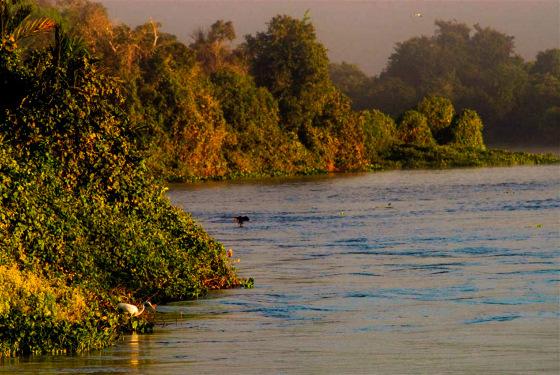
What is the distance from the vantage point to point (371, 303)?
21484 millimetres

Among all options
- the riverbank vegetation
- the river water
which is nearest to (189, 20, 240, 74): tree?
the riverbank vegetation

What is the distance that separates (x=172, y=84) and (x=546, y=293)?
56.2 m

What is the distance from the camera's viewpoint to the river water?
51.6 feet

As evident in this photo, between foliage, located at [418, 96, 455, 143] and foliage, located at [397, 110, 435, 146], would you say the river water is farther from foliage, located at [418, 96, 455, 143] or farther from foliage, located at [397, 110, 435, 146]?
foliage, located at [418, 96, 455, 143]

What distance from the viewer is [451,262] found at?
2791cm

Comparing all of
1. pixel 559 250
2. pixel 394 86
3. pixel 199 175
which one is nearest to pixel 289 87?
pixel 199 175

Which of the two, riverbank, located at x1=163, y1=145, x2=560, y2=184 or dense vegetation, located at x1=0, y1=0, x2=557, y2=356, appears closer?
dense vegetation, located at x1=0, y1=0, x2=557, y2=356

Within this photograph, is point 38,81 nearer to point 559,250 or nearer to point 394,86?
point 559,250

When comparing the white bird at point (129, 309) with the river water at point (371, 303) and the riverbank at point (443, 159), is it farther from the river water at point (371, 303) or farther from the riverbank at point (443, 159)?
the riverbank at point (443, 159)

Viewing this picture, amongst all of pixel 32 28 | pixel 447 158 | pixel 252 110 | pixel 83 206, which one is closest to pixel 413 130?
pixel 447 158

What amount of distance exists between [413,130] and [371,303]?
83686 mm

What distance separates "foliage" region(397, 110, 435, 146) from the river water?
57965 millimetres

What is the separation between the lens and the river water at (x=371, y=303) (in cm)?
1574

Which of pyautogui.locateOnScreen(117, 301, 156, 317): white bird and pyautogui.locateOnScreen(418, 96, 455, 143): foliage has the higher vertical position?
pyautogui.locateOnScreen(418, 96, 455, 143): foliage
